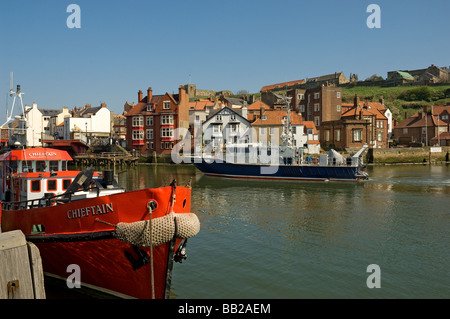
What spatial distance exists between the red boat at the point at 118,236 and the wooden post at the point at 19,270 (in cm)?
422

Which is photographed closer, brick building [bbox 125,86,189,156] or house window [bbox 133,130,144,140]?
brick building [bbox 125,86,189,156]

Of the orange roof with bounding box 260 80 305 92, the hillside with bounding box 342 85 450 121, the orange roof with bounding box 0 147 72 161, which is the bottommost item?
the orange roof with bounding box 0 147 72 161

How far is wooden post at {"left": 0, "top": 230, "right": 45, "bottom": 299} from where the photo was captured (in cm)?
523

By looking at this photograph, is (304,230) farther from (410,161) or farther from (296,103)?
(296,103)

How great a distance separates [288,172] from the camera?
154 ft

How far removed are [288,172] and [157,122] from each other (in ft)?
131

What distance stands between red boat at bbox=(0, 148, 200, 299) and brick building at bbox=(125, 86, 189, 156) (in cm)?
6384

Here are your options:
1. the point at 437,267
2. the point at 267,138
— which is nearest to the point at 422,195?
the point at 437,267

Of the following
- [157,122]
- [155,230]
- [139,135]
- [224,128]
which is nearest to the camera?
[155,230]

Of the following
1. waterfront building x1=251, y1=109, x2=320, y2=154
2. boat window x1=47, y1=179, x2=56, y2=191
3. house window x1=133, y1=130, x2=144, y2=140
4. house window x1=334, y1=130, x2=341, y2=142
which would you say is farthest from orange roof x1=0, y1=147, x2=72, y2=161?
house window x1=334, y1=130, x2=341, y2=142

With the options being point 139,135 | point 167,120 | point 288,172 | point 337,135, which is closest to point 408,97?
point 337,135

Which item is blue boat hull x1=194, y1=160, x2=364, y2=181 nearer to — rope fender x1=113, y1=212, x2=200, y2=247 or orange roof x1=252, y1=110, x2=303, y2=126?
orange roof x1=252, y1=110, x2=303, y2=126

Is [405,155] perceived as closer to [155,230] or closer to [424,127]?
[424,127]
